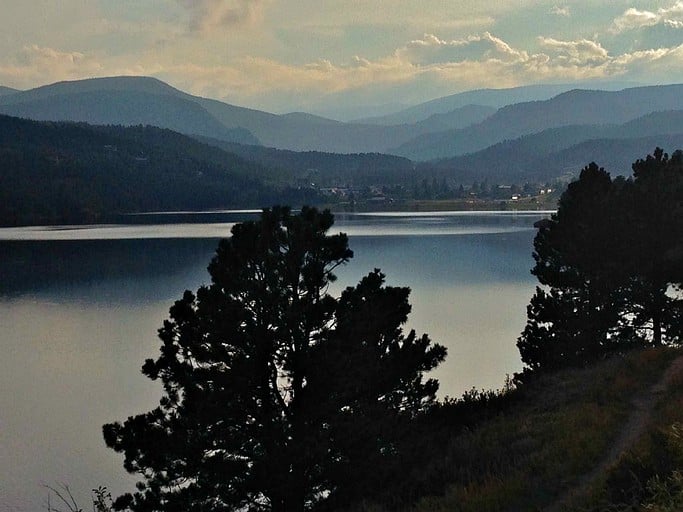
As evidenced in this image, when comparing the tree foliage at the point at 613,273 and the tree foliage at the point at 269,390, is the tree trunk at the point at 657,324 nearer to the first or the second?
the tree foliage at the point at 613,273

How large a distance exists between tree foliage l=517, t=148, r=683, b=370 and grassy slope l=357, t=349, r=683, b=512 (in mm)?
7944

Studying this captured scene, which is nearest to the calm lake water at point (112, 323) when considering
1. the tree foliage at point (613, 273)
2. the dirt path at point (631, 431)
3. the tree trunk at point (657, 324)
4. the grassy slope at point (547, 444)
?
the tree foliage at point (613, 273)

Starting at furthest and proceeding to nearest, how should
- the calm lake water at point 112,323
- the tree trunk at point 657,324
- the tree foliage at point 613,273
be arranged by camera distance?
the tree trunk at point 657,324 < the tree foliage at point 613,273 < the calm lake water at point 112,323

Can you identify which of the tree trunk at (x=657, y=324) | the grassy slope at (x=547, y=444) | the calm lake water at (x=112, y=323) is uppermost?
the grassy slope at (x=547, y=444)

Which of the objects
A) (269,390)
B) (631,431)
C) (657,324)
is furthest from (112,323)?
(631,431)

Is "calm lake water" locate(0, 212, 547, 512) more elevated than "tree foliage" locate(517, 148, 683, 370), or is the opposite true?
"tree foliage" locate(517, 148, 683, 370)

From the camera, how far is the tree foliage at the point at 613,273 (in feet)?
85.1

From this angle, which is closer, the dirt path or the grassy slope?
the dirt path

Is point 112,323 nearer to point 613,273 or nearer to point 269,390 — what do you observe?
point 613,273

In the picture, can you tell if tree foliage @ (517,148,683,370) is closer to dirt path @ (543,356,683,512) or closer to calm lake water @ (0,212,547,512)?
calm lake water @ (0,212,547,512)

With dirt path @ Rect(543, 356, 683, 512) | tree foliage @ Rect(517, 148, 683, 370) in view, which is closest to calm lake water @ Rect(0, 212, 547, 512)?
tree foliage @ Rect(517, 148, 683, 370)

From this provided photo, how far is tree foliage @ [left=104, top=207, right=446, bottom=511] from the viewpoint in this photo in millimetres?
14820

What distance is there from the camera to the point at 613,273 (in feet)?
85.6

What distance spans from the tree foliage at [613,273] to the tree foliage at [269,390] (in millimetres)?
11717
